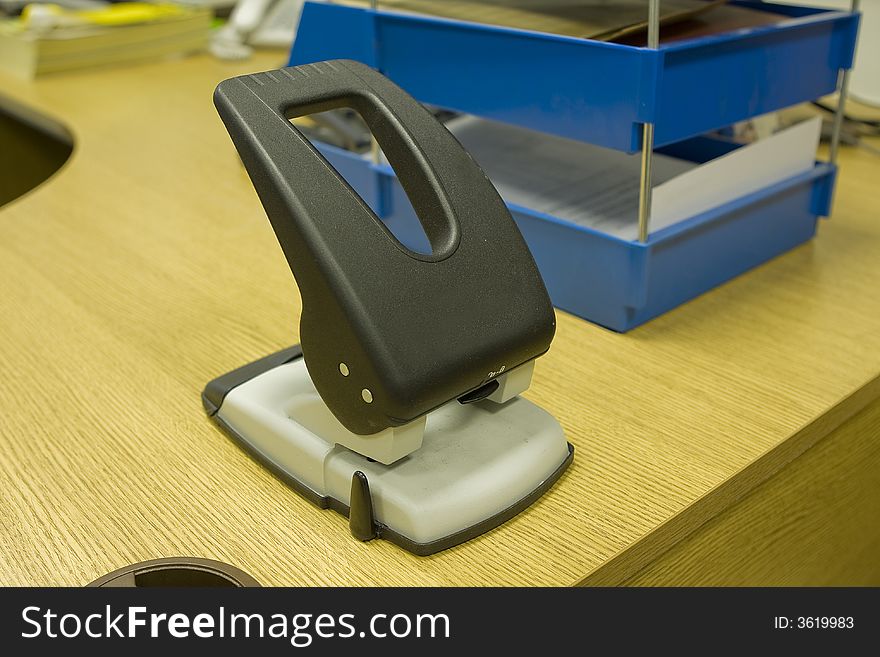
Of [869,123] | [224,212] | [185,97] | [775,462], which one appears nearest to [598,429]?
[775,462]

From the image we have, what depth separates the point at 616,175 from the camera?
2.69 feet

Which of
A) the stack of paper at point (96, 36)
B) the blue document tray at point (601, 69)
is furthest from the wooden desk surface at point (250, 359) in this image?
the stack of paper at point (96, 36)

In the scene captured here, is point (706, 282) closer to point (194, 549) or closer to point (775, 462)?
point (775, 462)

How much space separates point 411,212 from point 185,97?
686 millimetres

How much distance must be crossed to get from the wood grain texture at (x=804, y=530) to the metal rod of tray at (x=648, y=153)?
0.19 meters

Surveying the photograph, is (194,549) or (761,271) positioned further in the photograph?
(761,271)

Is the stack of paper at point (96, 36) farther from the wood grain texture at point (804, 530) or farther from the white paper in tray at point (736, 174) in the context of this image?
the wood grain texture at point (804, 530)

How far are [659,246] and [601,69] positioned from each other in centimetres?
14

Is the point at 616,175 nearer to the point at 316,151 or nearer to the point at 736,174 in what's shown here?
the point at 736,174

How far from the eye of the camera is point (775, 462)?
59 cm

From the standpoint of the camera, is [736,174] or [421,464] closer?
[421,464]

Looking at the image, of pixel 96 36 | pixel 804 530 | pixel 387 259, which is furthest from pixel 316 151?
pixel 96 36

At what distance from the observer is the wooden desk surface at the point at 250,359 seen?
1.67ft

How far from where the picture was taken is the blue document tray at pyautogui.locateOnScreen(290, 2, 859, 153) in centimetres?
66
